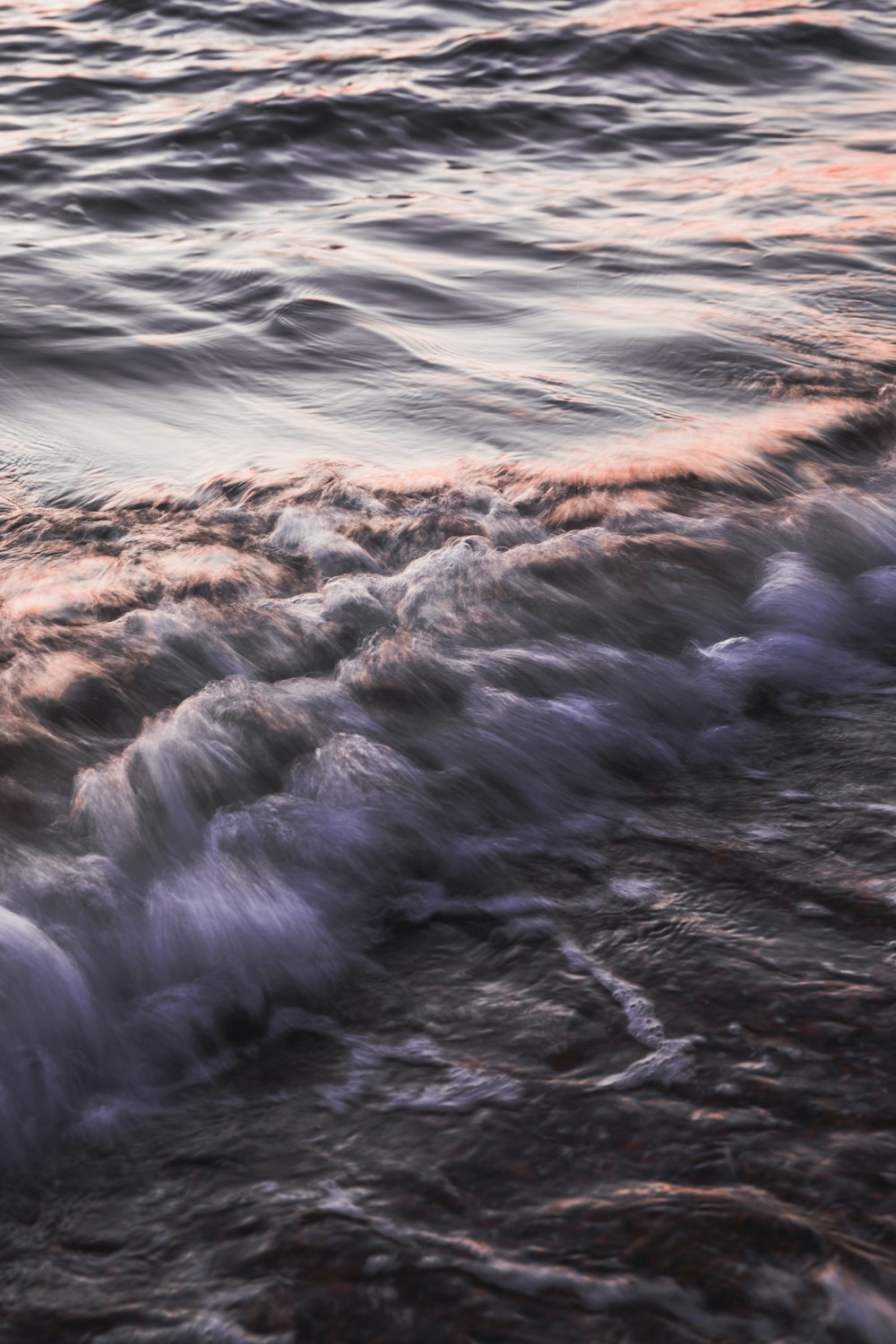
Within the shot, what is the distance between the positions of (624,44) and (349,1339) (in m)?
10.4

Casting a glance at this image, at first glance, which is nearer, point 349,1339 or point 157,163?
point 349,1339

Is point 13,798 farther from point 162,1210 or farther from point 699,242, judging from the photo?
point 699,242

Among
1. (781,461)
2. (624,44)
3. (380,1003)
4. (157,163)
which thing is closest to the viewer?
(380,1003)

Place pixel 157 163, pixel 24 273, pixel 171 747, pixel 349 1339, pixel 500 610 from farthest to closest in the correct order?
1. pixel 157 163
2. pixel 24 273
3. pixel 500 610
4. pixel 171 747
5. pixel 349 1339

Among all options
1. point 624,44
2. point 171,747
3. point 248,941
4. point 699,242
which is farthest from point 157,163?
point 248,941

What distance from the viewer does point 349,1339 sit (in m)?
1.52

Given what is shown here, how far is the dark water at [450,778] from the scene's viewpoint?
5.40ft

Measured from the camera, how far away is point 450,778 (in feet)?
8.98

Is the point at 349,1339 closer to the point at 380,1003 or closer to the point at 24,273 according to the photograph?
the point at 380,1003

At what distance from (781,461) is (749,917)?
2383 mm

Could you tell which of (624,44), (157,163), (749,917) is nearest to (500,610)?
(749,917)

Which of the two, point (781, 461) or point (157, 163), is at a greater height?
point (157, 163)

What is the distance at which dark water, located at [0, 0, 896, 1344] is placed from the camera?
1646 millimetres

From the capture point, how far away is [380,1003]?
209 cm
